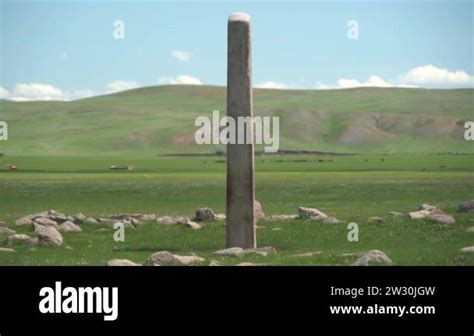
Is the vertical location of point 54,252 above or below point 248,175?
below

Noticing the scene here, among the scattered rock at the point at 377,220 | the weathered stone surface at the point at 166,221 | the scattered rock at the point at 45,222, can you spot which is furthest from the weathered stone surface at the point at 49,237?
the scattered rock at the point at 377,220

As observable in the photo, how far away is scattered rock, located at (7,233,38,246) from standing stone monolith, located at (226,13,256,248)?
5523mm

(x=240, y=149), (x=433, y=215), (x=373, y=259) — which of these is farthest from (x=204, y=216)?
(x=373, y=259)

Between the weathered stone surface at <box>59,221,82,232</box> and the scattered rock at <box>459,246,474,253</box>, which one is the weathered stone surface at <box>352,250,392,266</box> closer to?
the scattered rock at <box>459,246,474,253</box>

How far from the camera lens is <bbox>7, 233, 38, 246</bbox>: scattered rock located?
2794 centimetres

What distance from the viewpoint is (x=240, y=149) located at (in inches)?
1033

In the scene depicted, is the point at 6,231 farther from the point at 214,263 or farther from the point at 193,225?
the point at 214,263

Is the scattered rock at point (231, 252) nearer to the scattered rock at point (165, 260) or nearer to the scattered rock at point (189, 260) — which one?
the scattered rock at point (189, 260)

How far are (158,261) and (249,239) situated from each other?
15.5 ft

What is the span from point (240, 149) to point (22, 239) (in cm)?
690

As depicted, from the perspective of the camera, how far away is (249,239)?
27.0 meters

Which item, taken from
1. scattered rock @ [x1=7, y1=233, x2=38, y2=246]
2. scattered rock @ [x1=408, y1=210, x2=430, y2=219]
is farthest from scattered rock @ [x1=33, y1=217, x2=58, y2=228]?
scattered rock @ [x1=408, y1=210, x2=430, y2=219]
